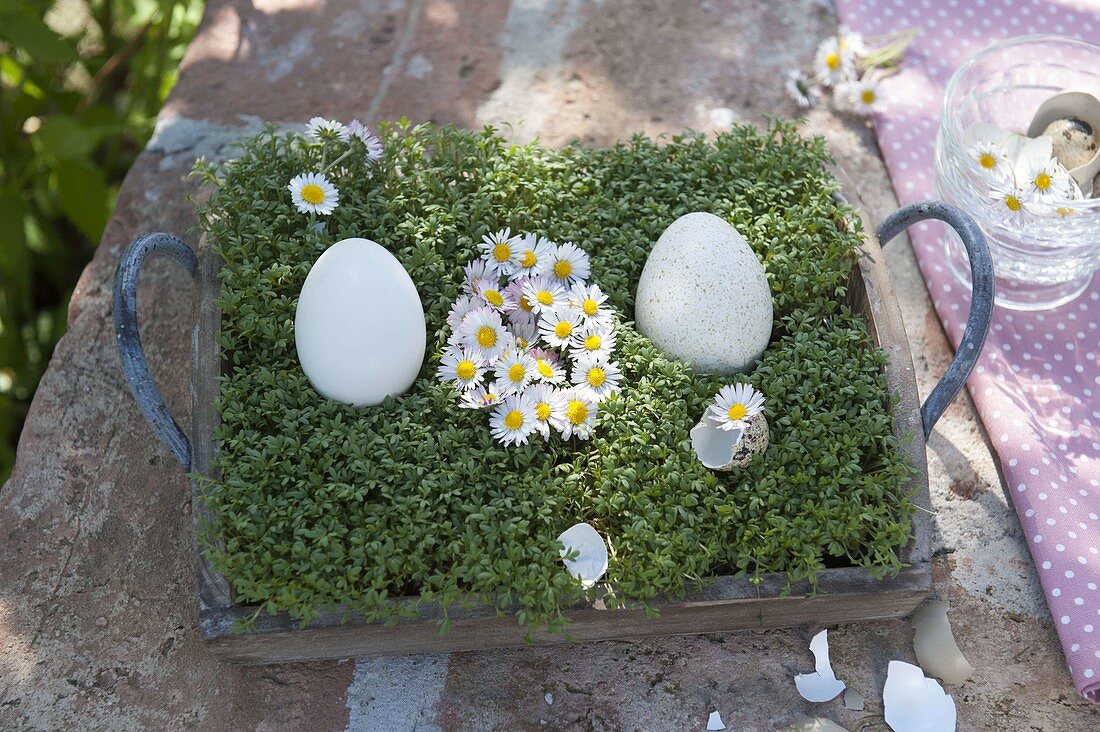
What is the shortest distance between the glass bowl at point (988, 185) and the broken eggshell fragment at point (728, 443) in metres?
0.69

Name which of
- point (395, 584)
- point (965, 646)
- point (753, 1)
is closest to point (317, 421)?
point (395, 584)

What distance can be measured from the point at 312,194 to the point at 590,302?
0.48 meters

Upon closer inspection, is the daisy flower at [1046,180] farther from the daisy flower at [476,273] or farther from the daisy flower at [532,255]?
the daisy flower at [476,273]

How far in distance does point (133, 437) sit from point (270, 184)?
1.65ft

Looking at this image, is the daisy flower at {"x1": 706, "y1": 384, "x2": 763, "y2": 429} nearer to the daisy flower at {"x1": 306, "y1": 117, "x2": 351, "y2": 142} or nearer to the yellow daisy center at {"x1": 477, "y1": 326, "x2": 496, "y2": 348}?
the yellow daisy center at {"x1": 477, "y1": 326, "x2": 496, "y2": 348}

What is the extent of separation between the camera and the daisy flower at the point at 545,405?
1.39 m

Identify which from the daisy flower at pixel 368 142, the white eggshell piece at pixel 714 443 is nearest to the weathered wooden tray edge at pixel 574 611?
the white eggshell piece at pixel 714 443

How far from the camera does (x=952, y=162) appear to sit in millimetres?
1711

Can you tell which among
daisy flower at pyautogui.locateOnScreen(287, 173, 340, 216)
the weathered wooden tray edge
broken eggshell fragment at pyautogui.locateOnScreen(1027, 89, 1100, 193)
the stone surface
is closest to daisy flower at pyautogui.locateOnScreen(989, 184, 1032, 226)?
broken eggshell fragment at pyautogui.locateOnScreen(1027, 89, 1100, 193)

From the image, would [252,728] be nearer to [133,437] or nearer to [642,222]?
[133,437]

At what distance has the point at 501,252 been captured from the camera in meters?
1.54

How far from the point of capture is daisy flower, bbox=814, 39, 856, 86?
7.03ft

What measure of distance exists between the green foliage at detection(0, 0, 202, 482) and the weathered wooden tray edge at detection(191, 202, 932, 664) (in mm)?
864

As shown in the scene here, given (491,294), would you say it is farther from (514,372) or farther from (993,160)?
(993,160)
